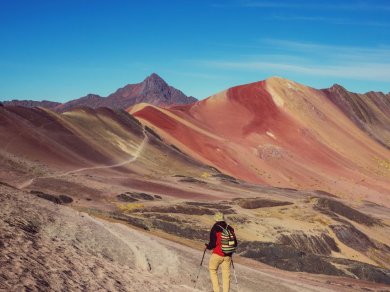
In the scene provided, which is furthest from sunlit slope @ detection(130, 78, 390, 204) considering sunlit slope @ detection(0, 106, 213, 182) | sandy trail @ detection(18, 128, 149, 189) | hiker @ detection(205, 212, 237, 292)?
hiker @ detection(205, 212, 237, 292)

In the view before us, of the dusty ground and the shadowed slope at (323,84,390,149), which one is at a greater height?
the shadowed slope at (323,84,390,149)

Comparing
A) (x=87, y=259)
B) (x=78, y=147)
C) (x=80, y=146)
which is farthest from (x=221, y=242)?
(x=80, y=146)

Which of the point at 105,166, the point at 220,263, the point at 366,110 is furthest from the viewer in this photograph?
the point at 366,110

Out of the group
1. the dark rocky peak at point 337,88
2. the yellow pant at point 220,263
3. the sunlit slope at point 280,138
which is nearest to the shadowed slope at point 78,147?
the sunlit slope at point 280,138

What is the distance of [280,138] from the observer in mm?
93625

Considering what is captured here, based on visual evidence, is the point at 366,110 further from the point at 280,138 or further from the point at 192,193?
the point at 192,193

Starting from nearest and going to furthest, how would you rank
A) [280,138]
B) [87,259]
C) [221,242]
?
[221,242], [87,259], [280,138]

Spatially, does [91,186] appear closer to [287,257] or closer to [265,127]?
[287,257]

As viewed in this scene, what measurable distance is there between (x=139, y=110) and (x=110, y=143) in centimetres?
2784

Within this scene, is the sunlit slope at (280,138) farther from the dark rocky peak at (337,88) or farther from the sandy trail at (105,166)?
the dark rocky peak at (337,88)

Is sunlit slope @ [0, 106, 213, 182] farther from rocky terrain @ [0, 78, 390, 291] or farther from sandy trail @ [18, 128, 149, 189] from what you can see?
rocky terrain @ [0, 78, 390, 291]

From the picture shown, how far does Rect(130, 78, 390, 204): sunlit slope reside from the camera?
3071 inches

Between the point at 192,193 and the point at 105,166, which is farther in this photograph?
the point at 105,166

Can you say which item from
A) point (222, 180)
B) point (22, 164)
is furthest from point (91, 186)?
point (222, 180)
